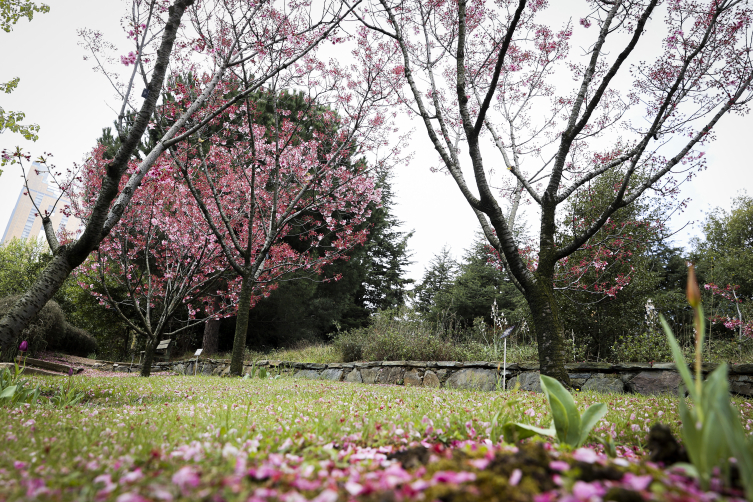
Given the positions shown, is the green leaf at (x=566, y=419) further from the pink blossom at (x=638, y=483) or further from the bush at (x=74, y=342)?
the bush at (x=74, y=342)

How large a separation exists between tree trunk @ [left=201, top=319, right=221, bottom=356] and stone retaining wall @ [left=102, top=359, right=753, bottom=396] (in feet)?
13.1

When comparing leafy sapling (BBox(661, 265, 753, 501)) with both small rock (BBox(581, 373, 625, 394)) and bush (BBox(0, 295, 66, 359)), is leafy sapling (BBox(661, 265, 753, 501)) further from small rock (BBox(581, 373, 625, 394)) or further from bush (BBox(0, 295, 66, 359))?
bush (BBox(0, 295, 66, 359))

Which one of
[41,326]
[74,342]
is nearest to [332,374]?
[41,326]

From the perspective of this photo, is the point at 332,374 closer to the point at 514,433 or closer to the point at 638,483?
the point at 514,433

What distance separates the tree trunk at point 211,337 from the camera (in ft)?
41.8

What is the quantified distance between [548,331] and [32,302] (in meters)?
5.52

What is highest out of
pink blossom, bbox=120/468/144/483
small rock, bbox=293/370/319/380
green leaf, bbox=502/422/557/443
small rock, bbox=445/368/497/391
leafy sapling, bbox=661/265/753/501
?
leafy sapling, bbox=661/265/753/501

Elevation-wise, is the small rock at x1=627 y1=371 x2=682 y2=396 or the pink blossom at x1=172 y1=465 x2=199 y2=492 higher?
the pink blossom at x1=172 y1=465 x2=199 y2=492

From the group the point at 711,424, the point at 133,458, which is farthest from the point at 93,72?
the point at 711,424

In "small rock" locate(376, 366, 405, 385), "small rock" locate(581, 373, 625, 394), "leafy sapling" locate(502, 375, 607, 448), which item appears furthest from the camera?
"small rock" locate(376, 366, 405, 385)

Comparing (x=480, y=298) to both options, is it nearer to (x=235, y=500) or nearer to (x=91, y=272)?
(x=91, y=272)

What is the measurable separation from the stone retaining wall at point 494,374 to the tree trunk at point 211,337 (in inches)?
157

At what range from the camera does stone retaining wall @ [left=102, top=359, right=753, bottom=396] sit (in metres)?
5.44

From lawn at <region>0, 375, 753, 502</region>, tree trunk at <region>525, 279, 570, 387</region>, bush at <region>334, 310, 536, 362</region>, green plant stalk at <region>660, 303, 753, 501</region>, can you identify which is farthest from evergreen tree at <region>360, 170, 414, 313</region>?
green plant stalk at <region>660, 303, 753, 501</region>
